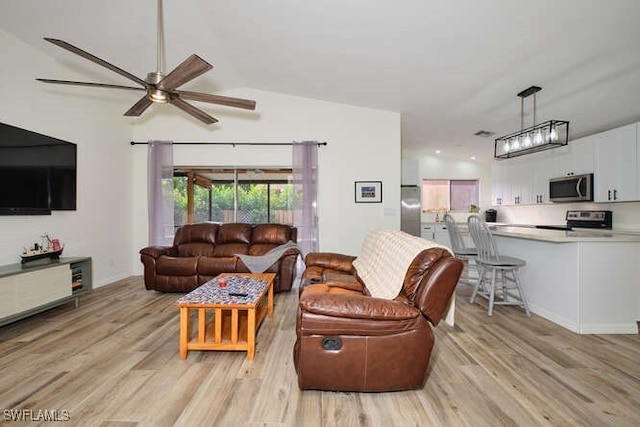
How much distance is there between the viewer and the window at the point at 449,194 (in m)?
7.27

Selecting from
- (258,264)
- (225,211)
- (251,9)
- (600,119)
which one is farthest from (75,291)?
(600,119)

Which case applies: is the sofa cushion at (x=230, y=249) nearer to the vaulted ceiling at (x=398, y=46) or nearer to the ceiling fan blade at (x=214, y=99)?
the ceiling fan blade at (x=214, y=99)

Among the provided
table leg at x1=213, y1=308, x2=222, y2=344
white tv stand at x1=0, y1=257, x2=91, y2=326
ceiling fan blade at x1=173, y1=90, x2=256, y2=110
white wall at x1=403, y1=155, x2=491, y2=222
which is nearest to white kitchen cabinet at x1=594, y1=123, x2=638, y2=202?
white wall at x1=403, y1=155, x2=491, y2=222

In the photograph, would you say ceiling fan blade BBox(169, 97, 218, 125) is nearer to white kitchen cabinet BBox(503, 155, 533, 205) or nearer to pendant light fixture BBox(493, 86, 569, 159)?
pendant light fixture BBox(493, 86, 569, 159)

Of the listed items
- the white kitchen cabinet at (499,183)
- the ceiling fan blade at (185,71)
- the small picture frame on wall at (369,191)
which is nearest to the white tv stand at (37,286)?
the ceiling fan blade at (185,71)

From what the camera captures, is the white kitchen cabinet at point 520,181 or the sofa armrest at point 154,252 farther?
the white kitchen cabinet at point 520,181

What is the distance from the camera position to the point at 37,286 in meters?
2.89

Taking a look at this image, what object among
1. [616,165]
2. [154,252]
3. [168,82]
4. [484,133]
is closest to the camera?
[168,82]

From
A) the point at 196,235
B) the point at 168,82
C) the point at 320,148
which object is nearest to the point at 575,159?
the point at 320,148

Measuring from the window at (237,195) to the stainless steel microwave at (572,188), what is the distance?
14.8ft

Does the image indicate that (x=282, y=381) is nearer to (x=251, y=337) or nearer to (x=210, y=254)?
(x=251, y=337)

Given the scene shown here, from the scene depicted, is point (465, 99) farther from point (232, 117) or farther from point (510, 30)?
point (232, 117)

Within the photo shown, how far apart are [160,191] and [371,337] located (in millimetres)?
4520

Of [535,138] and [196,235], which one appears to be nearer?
[535,138]
